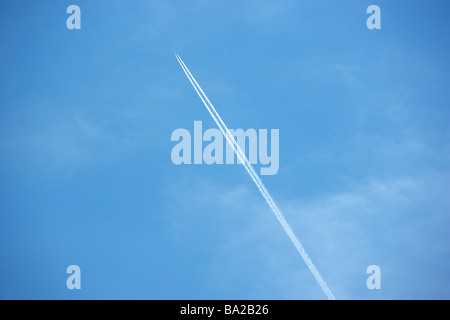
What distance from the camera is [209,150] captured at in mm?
19969
